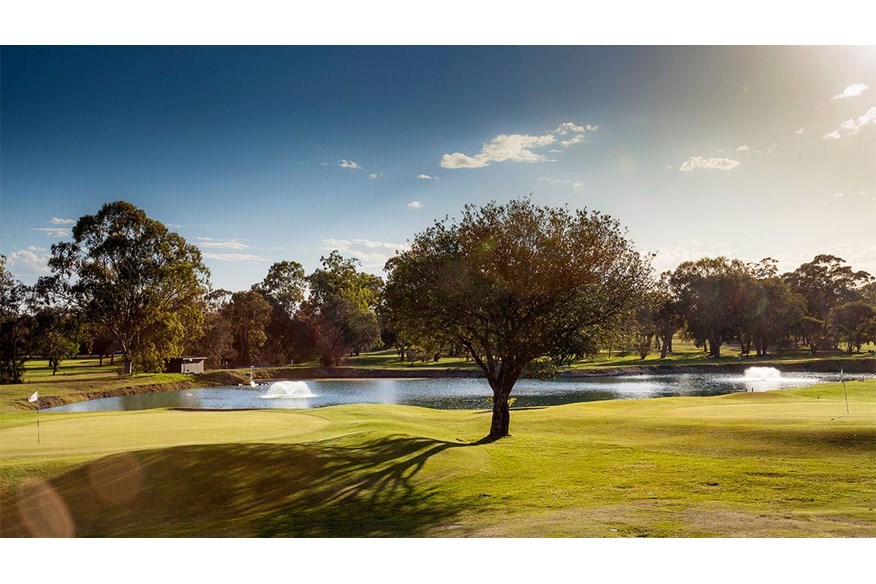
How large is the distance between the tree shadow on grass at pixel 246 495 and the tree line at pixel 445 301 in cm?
465

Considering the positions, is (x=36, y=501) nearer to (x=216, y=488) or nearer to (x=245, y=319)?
(x=216, y=488)

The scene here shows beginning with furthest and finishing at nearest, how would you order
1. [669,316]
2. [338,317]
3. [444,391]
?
[669,316] < [338,317] < [444,391]

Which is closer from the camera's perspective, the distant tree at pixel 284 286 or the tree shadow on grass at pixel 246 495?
the tree shadow on grass at pixel 246 495

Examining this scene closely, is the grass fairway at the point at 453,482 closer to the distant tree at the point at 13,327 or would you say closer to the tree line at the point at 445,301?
the tree line at the point at 445,301

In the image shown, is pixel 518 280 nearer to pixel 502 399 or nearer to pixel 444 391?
pixel 502 399

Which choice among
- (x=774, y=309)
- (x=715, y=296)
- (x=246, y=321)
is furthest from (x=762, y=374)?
(x=246, y=321)

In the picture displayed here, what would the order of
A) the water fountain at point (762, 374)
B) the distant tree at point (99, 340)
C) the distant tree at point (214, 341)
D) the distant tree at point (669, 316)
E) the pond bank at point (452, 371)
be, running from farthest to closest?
the distant tree at point (669, 316), the distant tree at point (214, 341), the pond bank at point (452, 371), the water fountain at point (762, 374), the distant tree at point (99, 340)

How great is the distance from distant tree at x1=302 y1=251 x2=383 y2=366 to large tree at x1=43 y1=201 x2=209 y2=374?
79.4ft

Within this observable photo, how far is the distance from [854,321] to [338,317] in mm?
56959

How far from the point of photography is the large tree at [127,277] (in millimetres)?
48000

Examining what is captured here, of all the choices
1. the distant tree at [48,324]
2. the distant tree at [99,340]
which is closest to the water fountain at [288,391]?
the distant tree at [99,340]

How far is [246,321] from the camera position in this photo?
71.4m

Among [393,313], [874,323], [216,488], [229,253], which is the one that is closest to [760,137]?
[393,313]

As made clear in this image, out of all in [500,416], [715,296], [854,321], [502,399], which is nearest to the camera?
[502,399]
